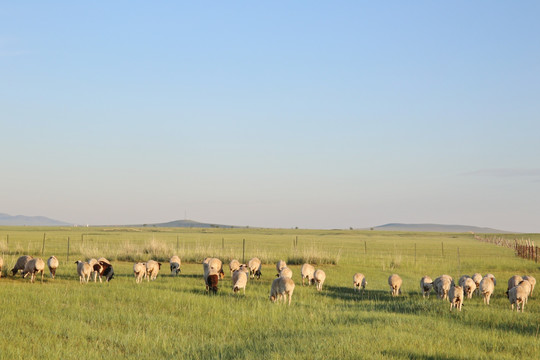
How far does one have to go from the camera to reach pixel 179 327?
673 inches

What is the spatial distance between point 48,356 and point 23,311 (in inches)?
238

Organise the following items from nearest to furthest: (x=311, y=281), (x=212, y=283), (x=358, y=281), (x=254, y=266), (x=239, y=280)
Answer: (x=239, y=280) → (x=212, y=283) → (x=358, y=281) → (x=311, y=281) → (x=254, y=266)

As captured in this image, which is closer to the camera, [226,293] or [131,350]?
[131,350]

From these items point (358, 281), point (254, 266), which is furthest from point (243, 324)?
point (254, 266)

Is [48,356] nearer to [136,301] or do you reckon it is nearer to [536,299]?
[136,301]

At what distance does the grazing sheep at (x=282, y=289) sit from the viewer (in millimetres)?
21288

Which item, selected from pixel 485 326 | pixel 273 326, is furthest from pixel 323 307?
pixel 485 326

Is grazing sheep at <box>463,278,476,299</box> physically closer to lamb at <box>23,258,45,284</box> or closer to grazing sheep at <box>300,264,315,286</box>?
grazing sheep at <box>300,264,315,286</box>

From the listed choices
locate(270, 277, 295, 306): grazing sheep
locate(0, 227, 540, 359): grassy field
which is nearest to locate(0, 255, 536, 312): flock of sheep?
locate(270, 277, 295, 306): grazing sheep

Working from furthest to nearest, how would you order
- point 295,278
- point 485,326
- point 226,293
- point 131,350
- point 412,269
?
point 412,269 → point 295,278 → point 226,293 → point 485,326 → point 131,350

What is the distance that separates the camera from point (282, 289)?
21.4 m

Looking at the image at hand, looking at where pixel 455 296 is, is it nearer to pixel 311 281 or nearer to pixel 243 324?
pixel 243 324

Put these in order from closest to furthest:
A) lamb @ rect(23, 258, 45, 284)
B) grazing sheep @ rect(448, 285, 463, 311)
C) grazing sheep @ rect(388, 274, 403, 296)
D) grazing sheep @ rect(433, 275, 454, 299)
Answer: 1. grazing sheep @ rect(448, 285, 463, 311)
2. grazing sheep @ rect(433, 275, 454, 299)
3. grazing sheep @ rect(388, 274, 403, 296)
4. lamb @ rect(23, 258, 45, 284)

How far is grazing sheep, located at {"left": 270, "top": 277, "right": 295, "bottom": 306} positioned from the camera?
69.8ft
